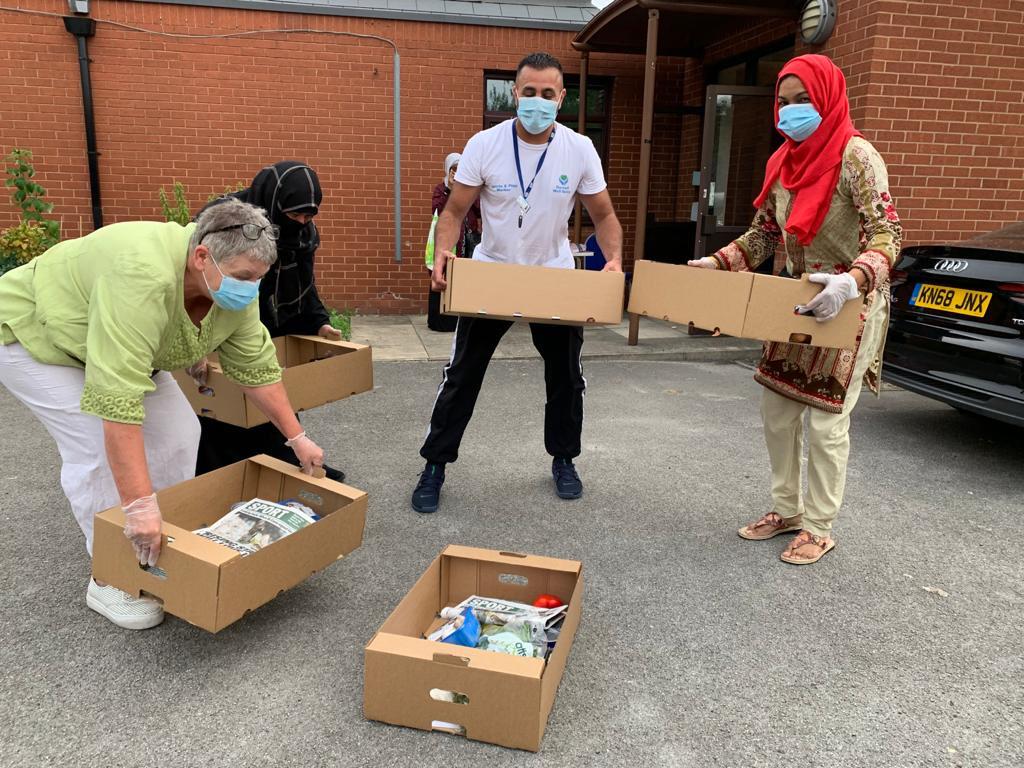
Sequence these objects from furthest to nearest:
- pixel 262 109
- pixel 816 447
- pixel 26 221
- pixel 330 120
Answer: pixel 330 120 → pixel 262 109 → pixel 26 221 → pixel 816 447

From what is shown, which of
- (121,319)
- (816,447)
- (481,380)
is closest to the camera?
(121,319)

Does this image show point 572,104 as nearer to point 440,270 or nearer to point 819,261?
point 440,270

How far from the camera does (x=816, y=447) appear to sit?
308 centimetres

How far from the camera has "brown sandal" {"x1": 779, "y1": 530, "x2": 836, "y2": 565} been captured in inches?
123

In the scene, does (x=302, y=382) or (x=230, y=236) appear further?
(x=302, y=382)

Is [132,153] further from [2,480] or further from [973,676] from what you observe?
[973,676]

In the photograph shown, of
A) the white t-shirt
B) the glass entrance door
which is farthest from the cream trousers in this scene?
the glass entrance door

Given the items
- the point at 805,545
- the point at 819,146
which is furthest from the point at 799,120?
the point at 805,545

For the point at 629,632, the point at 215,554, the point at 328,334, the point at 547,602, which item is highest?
Result: the point at 328,334

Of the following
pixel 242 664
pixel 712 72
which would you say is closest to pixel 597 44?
pixel 712 72

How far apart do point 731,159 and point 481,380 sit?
5654 mm

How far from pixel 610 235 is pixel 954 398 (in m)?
2.28

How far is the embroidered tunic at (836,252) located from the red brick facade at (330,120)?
428 cm

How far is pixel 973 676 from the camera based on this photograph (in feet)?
7.89
